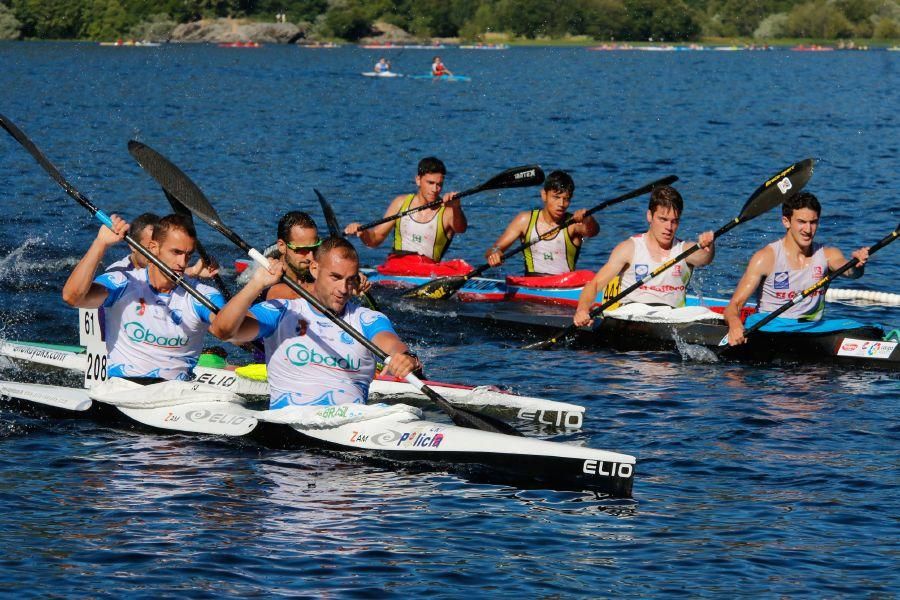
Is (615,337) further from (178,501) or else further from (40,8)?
(40,8)

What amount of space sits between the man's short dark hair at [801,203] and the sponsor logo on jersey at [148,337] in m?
6.41

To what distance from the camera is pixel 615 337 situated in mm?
15148

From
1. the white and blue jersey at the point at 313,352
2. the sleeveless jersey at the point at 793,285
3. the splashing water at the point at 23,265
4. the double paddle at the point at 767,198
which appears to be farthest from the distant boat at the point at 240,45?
the white and blue jersey at the point at 313,352

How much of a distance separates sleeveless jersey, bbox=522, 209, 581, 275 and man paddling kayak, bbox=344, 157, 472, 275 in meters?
0.87

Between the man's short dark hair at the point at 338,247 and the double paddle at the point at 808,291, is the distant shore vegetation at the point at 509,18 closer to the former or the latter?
the double paddle at the point at 808,291

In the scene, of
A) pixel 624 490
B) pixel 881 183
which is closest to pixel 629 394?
pixel 624 490

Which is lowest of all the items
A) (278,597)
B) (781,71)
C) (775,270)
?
(278,597)

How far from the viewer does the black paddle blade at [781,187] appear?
14.6 metres

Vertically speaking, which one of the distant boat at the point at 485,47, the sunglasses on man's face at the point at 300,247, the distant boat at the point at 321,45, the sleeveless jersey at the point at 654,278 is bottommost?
the sleeveless jersey at the point at 654,278

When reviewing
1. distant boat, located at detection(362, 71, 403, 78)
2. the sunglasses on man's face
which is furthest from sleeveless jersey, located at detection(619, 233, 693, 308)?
distant boat, located at detection(362, 71, 403, 78)

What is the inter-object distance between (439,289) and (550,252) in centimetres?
152

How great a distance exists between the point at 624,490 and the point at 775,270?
5.33 metres

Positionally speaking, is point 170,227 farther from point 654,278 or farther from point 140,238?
point 654,278

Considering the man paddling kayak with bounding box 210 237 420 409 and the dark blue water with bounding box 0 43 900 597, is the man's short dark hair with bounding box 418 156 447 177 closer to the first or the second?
the dark blue water with bounding box 0 43 900 597
